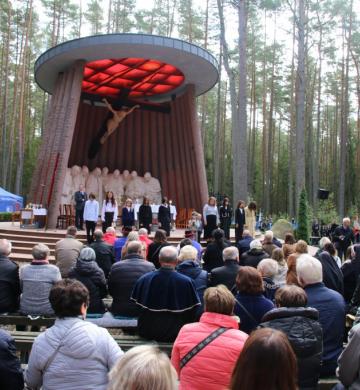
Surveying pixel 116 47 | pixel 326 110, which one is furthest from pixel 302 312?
pixel 326 110

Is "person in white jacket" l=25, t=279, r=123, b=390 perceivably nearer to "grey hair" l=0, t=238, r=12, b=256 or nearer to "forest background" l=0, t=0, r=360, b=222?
"grey hair" l=0, t=238, r=12, b=256

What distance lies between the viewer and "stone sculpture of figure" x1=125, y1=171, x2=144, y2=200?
639 inches

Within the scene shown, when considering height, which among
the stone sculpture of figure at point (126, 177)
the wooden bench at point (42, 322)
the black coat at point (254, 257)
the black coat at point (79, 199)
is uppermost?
the stone sculpture of figure at point (126, 177)

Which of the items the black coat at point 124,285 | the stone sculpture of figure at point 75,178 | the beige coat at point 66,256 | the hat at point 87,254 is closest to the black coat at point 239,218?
the beige coat at point 66,256

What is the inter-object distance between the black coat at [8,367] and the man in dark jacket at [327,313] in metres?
1.88

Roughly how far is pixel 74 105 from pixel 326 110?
27118mm

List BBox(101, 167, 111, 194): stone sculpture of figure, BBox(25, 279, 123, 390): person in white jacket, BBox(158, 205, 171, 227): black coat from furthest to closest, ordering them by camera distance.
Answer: BBox(101, 167, 111, 194): stone sculpture of figure → BBox(158, 205, 171, 227): black coat → BBox(25, 279, 123, 390): person in white jacket

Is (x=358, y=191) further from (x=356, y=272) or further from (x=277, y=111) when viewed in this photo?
(x=356, y=272)

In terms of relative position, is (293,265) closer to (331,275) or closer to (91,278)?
(331,275)

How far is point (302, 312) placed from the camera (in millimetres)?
2434

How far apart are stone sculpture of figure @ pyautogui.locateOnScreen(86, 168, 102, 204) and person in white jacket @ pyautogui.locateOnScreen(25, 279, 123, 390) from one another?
13620 mm

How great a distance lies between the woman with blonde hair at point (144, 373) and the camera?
1216 millimetres

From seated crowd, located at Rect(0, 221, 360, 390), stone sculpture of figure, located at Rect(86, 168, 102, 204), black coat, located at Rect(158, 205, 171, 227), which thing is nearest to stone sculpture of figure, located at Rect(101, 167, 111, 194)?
stone sculpture of figure, located at Rect(86, 168, 102, 204)

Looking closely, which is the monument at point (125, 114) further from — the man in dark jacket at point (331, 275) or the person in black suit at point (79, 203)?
the man in dark jacket at point (331, 275)
